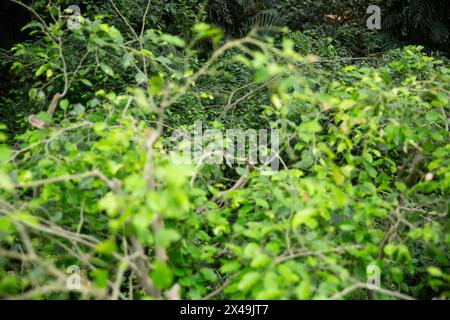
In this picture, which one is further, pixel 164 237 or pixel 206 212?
pixel 206 212

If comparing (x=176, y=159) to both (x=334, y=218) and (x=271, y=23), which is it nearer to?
(x=334, y=218)

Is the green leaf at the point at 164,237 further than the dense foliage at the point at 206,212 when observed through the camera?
No

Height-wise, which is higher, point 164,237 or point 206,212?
point 164,237

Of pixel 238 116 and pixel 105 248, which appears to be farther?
pixel 238 116

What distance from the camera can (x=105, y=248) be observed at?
1327 mm

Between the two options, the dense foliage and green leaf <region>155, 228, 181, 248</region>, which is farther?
the dense foliage

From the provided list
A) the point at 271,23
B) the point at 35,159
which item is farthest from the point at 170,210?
the point at 271,23

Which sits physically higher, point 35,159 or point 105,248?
point 35,159

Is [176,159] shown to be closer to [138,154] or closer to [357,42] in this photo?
[138,154]

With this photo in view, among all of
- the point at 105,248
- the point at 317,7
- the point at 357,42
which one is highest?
the point at 317,7

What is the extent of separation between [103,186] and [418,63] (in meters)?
2.61

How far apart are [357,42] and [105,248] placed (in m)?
6.53

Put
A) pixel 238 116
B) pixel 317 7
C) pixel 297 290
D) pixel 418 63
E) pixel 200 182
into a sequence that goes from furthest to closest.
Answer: pixel 317 7
pixel 238 116
pixel 418 63
pixel 200 182
pixel 297 290

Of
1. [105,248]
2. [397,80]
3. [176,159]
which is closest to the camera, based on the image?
[105,248]
